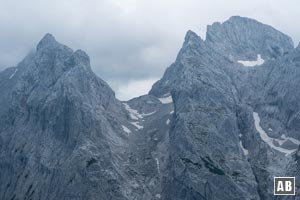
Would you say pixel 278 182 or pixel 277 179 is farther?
pixel 277 179

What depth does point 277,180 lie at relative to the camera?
138250 mm

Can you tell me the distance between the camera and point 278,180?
136250mm

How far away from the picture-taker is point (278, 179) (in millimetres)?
139625

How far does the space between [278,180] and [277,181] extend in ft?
5.34

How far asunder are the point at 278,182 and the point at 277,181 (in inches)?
115

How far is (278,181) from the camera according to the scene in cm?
13200

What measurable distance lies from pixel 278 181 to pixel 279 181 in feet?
8.78

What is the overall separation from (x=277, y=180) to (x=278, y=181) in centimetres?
642

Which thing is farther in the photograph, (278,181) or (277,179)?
(277,179)

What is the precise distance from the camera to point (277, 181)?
13475 cm

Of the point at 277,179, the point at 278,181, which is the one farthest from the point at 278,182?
the point at 277,179

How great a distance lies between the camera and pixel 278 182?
13188 centimetres

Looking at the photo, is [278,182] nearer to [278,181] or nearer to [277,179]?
[278,181]

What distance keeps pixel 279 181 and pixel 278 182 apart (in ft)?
9.12
